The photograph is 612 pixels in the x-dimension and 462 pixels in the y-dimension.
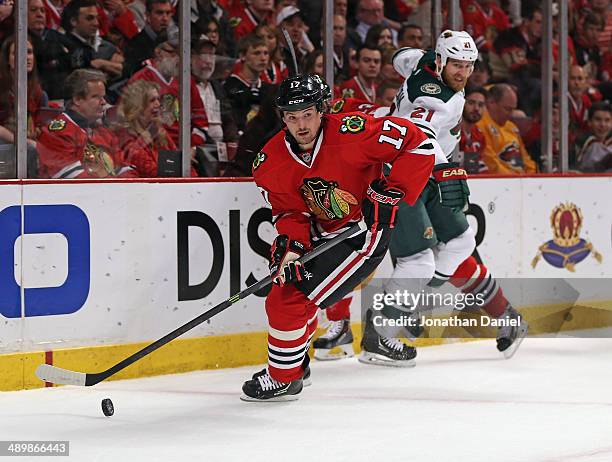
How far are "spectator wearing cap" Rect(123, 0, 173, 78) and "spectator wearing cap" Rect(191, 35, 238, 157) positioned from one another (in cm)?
15

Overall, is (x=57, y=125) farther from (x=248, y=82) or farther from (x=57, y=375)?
(x=57, y=375)

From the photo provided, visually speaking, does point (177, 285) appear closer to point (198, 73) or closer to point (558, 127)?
point (198, 73)

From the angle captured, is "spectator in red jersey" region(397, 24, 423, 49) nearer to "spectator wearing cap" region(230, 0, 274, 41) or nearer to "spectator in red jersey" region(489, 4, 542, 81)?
"spectator in red jersey" region(489, 4, 542, 81)

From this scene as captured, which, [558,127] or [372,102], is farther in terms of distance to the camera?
[558,127]

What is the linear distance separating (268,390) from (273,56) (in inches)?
61.9

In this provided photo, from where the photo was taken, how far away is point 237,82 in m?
4.76

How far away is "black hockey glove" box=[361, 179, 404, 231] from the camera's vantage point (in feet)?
12.8

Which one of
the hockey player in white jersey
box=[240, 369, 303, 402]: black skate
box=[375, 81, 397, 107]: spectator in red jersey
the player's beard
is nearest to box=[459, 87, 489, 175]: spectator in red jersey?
the player's beard

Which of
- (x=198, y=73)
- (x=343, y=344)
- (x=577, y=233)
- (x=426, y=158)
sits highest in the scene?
(x=198, y=73)

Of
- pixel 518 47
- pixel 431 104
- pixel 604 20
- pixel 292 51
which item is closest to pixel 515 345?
pixel 431 104

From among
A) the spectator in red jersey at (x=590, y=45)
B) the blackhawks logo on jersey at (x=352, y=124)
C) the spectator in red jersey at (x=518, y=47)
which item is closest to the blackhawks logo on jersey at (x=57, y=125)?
the blackhawks logo on jersey at (x=352, y=124)

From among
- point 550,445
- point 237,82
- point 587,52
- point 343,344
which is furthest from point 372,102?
point 550,445

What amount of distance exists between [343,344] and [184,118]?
111 cm

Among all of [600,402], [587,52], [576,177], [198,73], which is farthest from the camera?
[587,52]
